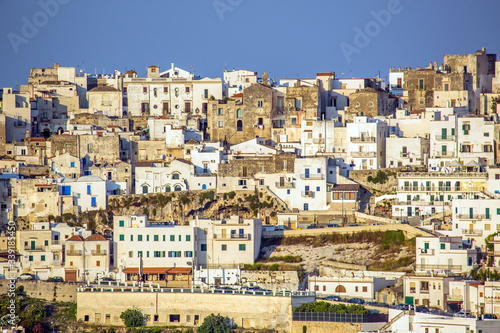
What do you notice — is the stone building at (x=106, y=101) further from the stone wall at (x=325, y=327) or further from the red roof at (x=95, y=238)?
the stone wall at (x=325, y=327)

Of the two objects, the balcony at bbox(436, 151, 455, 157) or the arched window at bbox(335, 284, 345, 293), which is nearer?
the arched window at bbox(335, 284, 345, 293)

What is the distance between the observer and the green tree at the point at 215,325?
2375 inches

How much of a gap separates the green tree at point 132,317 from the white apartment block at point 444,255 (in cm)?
1413

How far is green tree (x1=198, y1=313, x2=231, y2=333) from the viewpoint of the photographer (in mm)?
60312

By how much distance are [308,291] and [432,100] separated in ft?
90.5

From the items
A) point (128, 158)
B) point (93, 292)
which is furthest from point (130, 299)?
point (128, 158)

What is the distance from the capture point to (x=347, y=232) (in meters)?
68.1

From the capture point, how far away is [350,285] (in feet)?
206

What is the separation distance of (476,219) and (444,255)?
3.68 meters

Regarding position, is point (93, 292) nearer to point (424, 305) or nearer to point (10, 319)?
point (10, 319)

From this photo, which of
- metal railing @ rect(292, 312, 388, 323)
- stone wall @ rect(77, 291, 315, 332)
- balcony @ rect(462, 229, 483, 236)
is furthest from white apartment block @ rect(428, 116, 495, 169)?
metal railing @ rect(292, 312, 388, 323)

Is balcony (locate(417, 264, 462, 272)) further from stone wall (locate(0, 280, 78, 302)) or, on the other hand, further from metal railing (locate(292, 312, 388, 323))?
stone wall (locate(0, 280, 78, 302))

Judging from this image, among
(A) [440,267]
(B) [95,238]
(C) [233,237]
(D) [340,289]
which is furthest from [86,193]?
(A) [440,267]

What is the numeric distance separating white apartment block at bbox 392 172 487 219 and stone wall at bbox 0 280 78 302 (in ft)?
61.0
